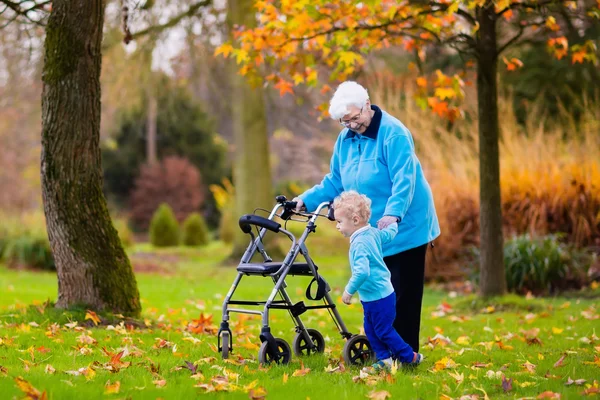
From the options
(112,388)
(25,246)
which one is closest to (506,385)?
(112,388)

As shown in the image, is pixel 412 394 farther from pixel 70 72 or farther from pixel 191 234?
pixel 191 234

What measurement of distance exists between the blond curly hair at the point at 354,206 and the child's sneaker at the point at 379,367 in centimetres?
86

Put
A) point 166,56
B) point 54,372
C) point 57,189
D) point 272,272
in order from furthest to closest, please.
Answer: point 166,56
point 57,189
point 272,272
point 54,372

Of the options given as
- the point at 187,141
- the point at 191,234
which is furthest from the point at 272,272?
the point at 187,141

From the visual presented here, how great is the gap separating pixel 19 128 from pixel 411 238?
92.6ft

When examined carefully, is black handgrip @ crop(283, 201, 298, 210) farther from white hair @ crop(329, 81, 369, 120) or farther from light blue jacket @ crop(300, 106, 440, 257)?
white hair @ crop(329, 81, 369, 120)

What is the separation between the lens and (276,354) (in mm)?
5012

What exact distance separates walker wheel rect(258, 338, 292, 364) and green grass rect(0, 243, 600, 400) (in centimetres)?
9

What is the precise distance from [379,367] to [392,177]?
1138mm

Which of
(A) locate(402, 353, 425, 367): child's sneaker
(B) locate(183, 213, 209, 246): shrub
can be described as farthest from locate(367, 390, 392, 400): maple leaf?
(B) locate(183, 213, 209, 246): shrub

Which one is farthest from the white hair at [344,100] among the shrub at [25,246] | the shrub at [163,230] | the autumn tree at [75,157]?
the shrub at [163,230]

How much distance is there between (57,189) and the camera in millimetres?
6551

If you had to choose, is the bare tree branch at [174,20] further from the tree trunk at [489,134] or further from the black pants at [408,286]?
the black pants at [408,286]

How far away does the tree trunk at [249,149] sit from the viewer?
625 inches
